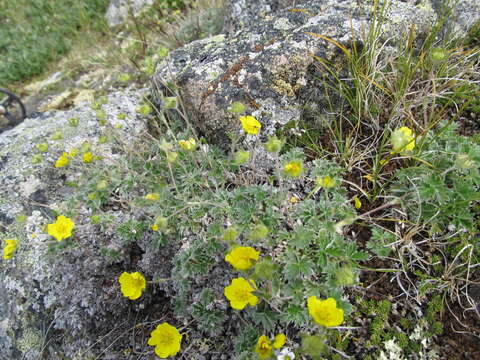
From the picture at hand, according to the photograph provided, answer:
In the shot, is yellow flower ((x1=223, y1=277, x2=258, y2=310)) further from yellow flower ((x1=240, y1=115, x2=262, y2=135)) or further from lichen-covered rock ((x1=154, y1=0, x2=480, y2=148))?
lichen-covered rock ((x1=154, y1=0, x2=480, y2=148))

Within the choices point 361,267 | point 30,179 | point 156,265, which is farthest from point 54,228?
point 361,267

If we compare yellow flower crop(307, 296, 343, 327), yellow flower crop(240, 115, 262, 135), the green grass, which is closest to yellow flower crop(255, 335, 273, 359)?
yellow flower crop(307, 296, 343, 327)

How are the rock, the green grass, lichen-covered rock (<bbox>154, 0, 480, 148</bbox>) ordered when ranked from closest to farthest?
lichen-covered rock (<bbox>154, 0, 480, 148</bbox>) < the rock < the green grass

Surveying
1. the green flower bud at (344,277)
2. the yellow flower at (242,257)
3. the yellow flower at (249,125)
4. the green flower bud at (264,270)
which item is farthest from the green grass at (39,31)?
the green flower bud at (344,277)

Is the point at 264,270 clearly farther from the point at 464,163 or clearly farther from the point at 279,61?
the point at 279,61

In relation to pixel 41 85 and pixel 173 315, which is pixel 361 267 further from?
pixel 41 85

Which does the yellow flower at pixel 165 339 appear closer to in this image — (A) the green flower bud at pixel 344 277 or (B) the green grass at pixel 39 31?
(A) the green flower bud at pixel 344 277
